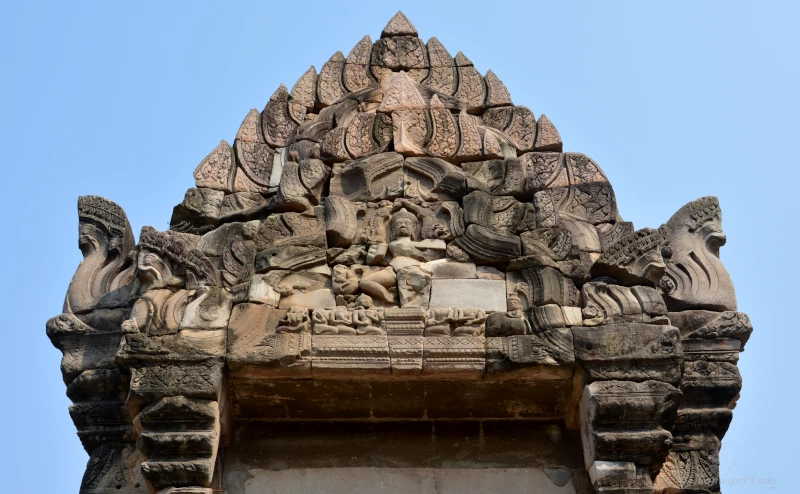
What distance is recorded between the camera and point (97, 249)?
34.1 feet

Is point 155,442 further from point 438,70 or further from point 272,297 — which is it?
point 438,70

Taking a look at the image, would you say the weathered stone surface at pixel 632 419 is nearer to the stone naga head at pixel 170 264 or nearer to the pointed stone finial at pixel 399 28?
the stone naga head at pixel 170 264

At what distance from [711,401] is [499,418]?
1.60 meters

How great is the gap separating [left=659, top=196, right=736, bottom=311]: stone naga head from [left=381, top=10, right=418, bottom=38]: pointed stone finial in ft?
12.1

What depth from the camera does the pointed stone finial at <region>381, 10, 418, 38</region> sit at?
12695 millimetres

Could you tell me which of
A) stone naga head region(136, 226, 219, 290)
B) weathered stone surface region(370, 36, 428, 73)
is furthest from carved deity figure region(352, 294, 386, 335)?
weathered stone surface region(370, 36, 428, 73)

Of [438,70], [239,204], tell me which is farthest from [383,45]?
[239,204]

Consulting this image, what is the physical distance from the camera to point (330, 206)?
9.97 meters

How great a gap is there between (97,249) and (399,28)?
409 cm

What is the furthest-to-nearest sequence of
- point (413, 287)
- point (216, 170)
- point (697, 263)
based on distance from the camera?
point (216, 170) < point (697, 263) < point (413, 287)

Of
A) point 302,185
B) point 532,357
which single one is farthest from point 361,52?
point 532,357

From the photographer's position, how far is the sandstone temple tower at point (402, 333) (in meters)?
8.68

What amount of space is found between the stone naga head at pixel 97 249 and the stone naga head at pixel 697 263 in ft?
14.4

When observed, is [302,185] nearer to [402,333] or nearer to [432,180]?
[432,180]
